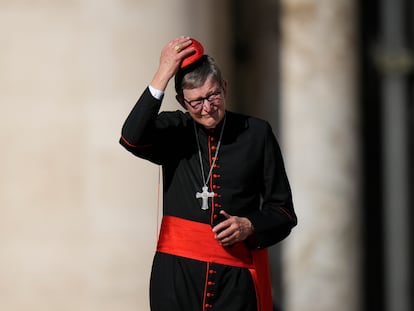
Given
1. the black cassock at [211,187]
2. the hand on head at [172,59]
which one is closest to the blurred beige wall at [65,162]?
the black cassock at [211,187]

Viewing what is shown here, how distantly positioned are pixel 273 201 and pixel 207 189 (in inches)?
8.5

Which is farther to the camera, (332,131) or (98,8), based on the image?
(332,131)

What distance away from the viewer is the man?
3637 millimetres

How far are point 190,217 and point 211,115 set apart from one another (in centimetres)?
32

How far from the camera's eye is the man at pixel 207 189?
3637 mm

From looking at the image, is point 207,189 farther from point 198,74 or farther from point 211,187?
point 198,74

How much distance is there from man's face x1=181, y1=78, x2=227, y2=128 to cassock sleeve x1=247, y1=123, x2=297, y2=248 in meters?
0.23

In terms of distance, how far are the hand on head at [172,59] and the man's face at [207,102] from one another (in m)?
0.08

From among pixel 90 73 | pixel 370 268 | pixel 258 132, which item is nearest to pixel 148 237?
pixel 90 73

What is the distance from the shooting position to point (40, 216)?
5398 millimetres

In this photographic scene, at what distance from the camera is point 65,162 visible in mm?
5406

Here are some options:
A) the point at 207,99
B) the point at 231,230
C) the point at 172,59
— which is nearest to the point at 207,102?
the point at 207,99

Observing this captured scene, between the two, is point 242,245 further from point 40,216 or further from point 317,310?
point 317,310

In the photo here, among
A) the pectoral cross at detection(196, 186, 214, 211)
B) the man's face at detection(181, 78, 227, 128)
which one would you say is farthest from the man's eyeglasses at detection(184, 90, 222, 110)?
the pectoral cross at detection(196, 186, 214, 211)
